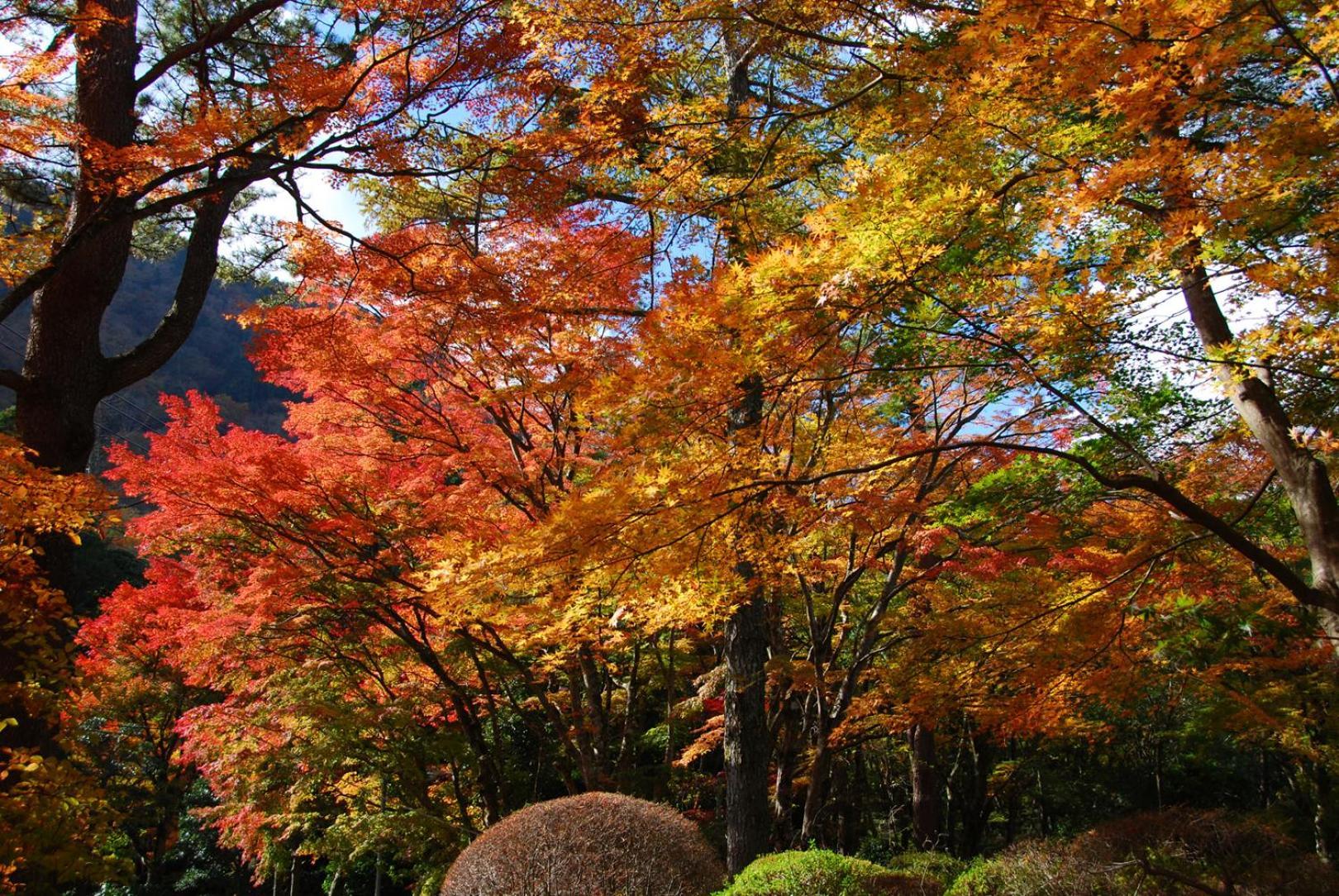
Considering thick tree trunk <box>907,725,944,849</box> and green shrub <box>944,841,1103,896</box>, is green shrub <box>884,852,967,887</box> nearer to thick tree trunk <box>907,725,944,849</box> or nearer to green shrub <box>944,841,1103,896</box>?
green shrub <box>944,841,1103,896</box>

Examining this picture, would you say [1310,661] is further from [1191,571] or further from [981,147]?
[981,147]

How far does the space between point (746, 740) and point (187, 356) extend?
61.9 metres

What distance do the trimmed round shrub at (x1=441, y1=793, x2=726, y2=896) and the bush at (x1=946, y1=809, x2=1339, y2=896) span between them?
193 centimetres

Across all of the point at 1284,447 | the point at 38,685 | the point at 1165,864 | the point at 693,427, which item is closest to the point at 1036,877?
the point at 1165,864

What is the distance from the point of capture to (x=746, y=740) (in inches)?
269

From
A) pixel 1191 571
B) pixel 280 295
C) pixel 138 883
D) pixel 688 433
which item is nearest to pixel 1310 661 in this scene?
pixel 1191 571

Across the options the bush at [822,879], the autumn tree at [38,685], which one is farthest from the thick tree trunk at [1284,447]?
the autumn tree at [38,685]

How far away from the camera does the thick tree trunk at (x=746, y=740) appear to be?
6.70m

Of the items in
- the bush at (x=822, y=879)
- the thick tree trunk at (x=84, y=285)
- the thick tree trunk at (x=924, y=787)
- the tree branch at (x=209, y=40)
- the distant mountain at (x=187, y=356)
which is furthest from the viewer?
the distant mountain at (x=187, y=356)

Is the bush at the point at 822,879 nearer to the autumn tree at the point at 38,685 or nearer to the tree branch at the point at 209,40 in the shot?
the autumn tree at the point at 38,685

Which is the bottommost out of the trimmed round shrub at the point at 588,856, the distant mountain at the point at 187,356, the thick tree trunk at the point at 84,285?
the trimmed round shrub at the point at 588,856

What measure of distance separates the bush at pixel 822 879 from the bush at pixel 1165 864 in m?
0.33

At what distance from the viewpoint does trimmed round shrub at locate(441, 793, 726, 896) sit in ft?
17.3

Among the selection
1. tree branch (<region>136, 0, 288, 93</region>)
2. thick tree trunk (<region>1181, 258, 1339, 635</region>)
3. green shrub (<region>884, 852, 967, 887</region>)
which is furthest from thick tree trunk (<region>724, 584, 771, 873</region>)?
Result: tree branch (<region>136, 0, 288, 93</region>)
